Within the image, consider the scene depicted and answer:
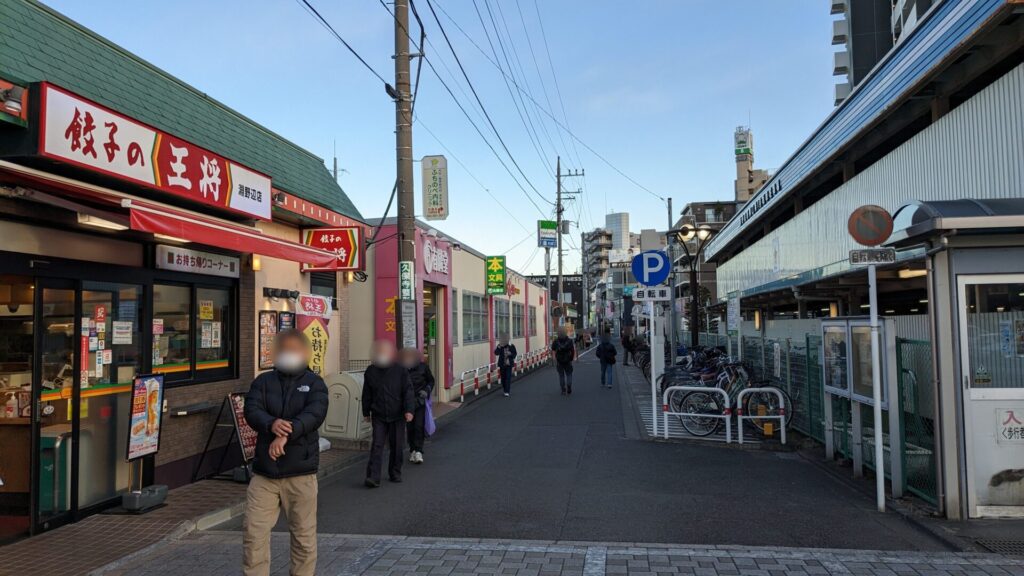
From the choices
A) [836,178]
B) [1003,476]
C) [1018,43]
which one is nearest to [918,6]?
[836,178]

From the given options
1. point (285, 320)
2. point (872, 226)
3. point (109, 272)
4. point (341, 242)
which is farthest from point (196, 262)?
point (872, 226)

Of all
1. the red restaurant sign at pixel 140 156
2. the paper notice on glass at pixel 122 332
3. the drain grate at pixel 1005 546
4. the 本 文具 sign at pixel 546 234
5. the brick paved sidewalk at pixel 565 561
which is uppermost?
the 本 文具 sign at pixel 546 234

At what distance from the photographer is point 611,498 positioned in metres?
7.26

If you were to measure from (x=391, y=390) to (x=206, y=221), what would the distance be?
9.41ft

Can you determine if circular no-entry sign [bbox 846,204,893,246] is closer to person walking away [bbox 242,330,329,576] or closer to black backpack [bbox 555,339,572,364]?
person walking away [bbox 242,330,329,576]

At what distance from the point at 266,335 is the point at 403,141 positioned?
3.60m

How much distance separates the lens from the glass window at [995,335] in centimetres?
621

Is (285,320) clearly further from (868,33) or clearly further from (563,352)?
(868,33)

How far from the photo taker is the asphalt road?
19.8 ft

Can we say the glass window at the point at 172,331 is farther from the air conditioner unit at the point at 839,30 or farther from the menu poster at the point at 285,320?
the air conditioner unit at the point at 839,30

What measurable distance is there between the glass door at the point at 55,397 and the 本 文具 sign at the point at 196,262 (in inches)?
43.8

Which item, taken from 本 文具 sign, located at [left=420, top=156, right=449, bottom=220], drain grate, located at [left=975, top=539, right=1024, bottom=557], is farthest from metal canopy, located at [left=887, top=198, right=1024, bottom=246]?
本 文具 sign, located at [left=420, top=156, right=449, bottom=220]

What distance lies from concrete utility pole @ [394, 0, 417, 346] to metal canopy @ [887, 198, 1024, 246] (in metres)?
6.66

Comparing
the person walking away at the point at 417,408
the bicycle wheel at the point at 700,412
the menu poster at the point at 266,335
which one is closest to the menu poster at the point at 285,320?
the menu poster at the point at 266,335
